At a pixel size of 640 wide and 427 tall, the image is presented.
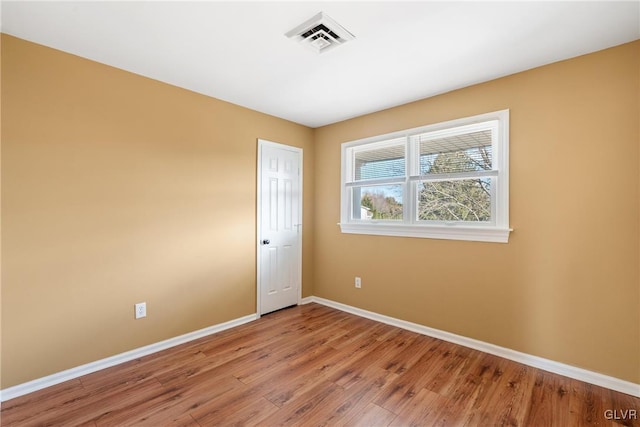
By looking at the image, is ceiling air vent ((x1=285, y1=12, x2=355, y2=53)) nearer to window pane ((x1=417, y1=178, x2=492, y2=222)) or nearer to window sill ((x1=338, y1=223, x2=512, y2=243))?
window pane ((x1=417, y1=178, x2=492, y2=222))

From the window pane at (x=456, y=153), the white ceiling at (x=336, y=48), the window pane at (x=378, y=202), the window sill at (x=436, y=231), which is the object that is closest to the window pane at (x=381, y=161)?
the window pane at (x=378, y=202)

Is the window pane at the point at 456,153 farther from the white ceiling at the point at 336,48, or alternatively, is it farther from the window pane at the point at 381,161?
the white ceiling at the point at 336,48

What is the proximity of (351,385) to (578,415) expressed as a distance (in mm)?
1439

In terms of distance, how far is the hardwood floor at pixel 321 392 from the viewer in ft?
6.00

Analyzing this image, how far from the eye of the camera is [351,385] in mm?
2182

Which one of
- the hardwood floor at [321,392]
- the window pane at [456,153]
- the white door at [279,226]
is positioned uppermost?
the window pane at [456,153]

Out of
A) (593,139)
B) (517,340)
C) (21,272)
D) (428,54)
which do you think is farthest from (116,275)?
(593,139)

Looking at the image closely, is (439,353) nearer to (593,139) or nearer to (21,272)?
(593,139)

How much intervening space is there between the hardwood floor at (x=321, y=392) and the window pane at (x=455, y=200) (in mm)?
1254

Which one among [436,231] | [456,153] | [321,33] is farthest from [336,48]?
[436,231]

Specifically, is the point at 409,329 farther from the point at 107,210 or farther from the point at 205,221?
the point at 107,210

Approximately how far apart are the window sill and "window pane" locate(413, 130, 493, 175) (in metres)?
0.58

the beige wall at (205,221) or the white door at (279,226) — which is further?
the white door at (279,226)

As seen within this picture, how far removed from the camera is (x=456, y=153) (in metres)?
2.91
